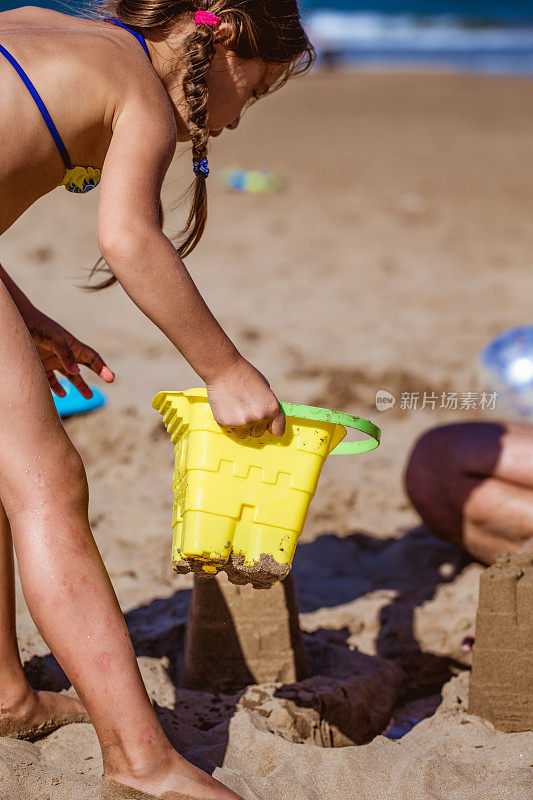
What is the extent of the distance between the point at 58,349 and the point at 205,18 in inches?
32.0

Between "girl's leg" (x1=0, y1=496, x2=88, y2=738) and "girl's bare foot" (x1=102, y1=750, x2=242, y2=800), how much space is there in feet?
1.29

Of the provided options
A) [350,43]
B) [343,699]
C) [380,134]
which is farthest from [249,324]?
[350,43]

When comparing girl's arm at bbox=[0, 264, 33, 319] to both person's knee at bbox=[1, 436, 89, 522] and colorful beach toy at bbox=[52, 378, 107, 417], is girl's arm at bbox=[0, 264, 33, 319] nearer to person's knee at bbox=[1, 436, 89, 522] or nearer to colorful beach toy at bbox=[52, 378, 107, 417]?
person's knee at bbox=[1, 436, 89, 522]

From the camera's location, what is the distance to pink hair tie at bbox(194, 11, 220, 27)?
5.75 ft

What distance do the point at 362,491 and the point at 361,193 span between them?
5731 mm

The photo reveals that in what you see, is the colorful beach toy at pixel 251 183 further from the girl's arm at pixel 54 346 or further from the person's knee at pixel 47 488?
the person's knee at pixel 47 488

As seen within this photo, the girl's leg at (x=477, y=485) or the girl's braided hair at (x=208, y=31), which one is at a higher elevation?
the girl's braided hair at (x=208, y=31)

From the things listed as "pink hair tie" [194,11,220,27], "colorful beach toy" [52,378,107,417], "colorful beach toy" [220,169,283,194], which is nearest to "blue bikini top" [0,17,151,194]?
"pink hair tie" [194,11,220,27]

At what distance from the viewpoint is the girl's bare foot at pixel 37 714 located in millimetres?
1905

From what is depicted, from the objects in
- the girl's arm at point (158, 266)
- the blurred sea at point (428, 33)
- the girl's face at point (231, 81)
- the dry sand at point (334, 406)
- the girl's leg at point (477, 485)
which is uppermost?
the girl's face at point (231, 81)

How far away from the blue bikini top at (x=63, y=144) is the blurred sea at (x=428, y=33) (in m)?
18.0

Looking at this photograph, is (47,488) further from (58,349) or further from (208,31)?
(208,31)

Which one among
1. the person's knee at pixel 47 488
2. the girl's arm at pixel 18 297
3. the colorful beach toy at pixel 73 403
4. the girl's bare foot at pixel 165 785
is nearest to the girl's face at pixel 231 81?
the girl's arm at pixel 18 297

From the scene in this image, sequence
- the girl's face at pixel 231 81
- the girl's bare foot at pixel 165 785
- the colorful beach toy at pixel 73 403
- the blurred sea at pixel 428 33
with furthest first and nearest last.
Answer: the blurred sea at pixel 428 33, the colorful beach toy at pixel 73 403, the girl's face at pixel 231 81, the girl's bare foot at pixel 165 785
